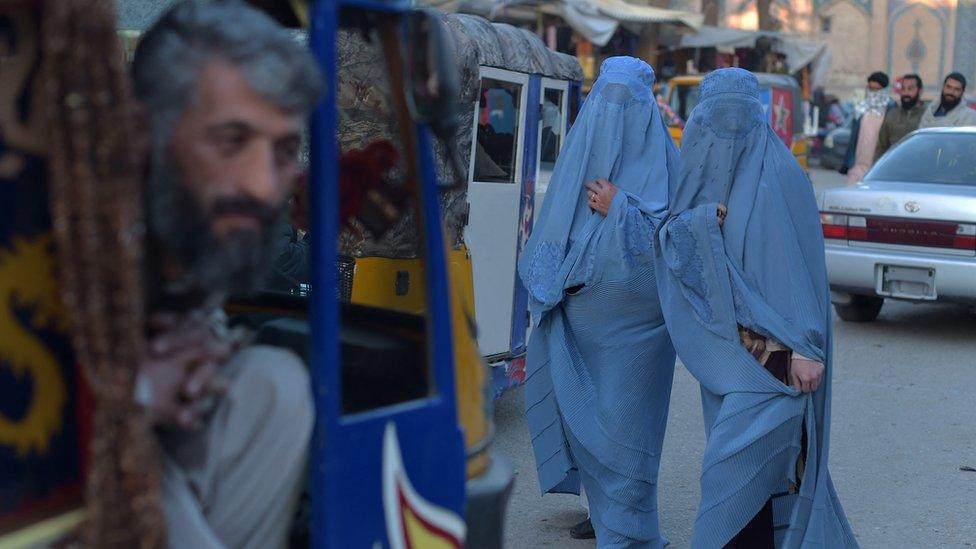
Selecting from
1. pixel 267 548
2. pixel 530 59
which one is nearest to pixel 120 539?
pixel 267 548

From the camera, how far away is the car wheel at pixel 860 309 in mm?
9586

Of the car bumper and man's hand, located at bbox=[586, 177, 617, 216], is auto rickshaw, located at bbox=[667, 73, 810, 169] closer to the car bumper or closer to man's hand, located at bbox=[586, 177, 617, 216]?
the car bumper

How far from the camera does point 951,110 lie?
11.4 meters

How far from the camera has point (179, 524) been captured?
1713 mm

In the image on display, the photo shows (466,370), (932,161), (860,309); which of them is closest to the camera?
(466,370)

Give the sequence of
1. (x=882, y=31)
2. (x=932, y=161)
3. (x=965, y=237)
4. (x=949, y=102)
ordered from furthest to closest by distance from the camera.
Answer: (x=882, y=31)
(x=949, y=102)
(x=932, y=161)
(x=965, y=237)

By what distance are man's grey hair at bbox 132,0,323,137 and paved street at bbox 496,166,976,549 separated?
10.6 ft

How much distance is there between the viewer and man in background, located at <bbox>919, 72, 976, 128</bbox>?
11.1 m

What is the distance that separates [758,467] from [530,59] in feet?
9.54

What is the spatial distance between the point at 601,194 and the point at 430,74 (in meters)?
2.53

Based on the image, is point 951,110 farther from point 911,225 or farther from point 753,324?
point 753,324

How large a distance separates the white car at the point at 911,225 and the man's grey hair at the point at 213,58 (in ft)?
24.2

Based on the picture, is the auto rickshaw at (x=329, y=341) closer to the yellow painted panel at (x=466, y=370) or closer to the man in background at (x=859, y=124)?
the yellow painted panel at (x=466, y=370)

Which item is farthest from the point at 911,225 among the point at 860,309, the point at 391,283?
the point at 391,283
